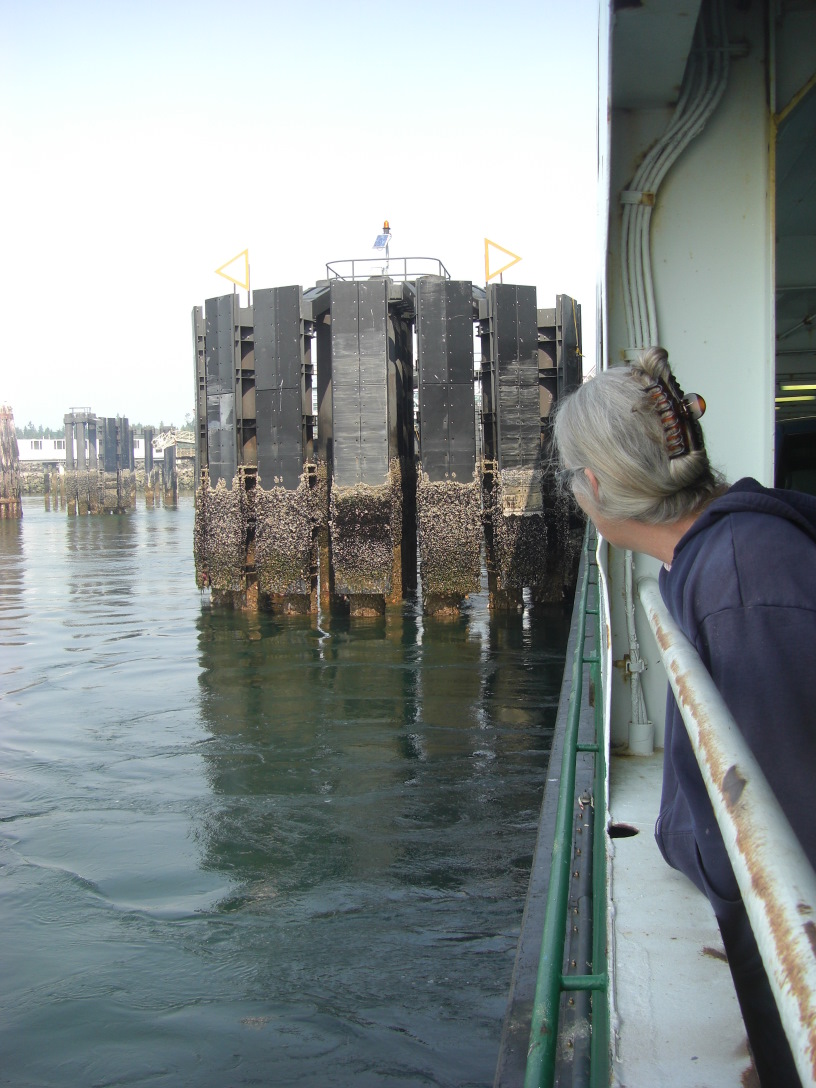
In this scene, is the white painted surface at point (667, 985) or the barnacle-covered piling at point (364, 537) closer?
the white painted surface at point (667, 985)

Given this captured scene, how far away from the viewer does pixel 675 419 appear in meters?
1.64

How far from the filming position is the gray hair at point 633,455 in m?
1.65

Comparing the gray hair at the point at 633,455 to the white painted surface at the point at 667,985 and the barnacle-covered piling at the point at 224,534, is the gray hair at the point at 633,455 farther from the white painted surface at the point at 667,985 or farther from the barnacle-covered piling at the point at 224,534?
the barnacle-covered piling at the point at 224,534

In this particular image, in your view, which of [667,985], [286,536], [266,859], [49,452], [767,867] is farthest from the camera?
[49,452]

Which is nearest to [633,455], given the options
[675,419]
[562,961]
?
[675,419]

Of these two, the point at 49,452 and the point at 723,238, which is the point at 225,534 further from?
the point at 49,452

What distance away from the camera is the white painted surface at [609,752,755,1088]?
1.86 m

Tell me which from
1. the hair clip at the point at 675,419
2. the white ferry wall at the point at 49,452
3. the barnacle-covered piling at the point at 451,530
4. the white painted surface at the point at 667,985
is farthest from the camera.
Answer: the white ferry wall at the point at 49,452

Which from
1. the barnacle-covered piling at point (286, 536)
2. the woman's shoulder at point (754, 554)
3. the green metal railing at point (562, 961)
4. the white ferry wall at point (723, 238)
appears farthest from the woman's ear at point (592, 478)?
the barnacle-covered piling at point (286, 536)

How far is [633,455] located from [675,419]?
10 centimetres

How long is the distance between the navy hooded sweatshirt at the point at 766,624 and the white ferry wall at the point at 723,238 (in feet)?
6.44

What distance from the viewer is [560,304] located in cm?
1528

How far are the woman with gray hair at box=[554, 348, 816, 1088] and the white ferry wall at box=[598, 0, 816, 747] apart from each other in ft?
5.62

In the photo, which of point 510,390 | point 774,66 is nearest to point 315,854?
point 774,66
